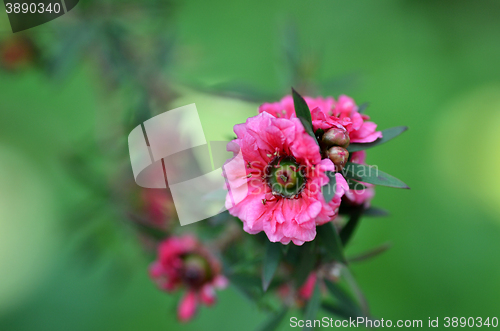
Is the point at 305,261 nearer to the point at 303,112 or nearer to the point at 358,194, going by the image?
the point at 358,194

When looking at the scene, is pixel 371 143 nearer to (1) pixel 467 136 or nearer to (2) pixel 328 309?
(2) pixel 328 309

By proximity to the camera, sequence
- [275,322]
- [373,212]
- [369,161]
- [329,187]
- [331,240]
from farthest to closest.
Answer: [369,161], [275,322], [373,212], [331,240], [329,187]

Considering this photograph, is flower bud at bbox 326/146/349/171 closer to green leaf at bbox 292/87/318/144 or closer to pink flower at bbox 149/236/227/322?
green leaf at bbox 292/87/318/144

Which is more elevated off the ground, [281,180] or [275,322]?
[281,180]

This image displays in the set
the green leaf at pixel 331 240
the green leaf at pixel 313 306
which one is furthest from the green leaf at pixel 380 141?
the green leaf at pixel 313 306

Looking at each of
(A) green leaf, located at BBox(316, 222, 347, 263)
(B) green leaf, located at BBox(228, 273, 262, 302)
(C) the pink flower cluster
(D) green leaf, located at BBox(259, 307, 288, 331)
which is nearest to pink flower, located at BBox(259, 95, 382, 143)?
(C) the pink flower cluster

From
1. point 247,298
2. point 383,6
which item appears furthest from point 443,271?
point 383,6

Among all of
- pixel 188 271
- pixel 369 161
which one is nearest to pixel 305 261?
pixel 188 271
